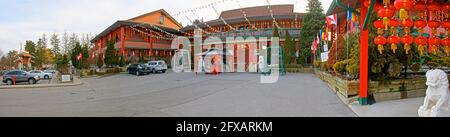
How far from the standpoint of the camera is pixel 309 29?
81.3ft

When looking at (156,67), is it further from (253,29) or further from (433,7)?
(433,7)

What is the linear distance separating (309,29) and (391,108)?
19767 mm

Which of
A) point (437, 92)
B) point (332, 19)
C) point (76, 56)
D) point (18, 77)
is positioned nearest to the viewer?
point (437, 92)

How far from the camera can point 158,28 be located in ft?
99.0

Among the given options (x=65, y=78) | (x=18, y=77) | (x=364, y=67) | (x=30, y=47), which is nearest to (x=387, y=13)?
(x=364, y=67)

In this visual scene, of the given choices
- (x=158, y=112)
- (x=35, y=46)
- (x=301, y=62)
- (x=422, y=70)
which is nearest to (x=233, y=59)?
(x=301, y=62)

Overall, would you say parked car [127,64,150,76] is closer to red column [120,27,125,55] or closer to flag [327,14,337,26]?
red column [120,27,125,55]

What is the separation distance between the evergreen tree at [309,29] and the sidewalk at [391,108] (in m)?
17.9

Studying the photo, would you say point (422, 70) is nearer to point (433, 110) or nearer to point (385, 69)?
point (385, 69)

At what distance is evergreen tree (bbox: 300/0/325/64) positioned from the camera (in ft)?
80.3

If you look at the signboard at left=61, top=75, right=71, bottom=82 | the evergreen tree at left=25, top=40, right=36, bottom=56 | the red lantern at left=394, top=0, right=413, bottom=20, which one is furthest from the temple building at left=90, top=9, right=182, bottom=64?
the red lantern at left=394, top=0, right=413, bottom=20

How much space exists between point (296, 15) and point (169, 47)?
1629 cm

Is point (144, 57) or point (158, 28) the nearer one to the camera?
point (158, 28)

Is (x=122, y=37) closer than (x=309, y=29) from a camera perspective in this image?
No
